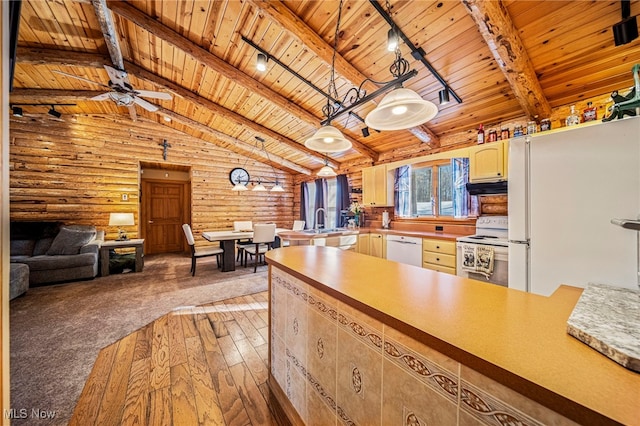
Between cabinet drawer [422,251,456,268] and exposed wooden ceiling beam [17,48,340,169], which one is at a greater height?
exposed wooden ceiling beam [17,48,340,169]

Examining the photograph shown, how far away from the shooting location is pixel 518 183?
208 centimetres

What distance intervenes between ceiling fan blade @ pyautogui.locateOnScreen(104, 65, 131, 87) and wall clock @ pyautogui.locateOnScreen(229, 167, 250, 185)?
343 centimetres

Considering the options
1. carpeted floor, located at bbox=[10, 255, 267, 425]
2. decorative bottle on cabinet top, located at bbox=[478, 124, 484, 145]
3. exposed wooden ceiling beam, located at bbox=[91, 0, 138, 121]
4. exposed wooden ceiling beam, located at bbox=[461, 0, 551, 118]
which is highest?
exposed wooden ceiling beam, located at bbox=[91, 0, 138, 121]

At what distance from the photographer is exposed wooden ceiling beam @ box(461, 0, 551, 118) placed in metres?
1.92

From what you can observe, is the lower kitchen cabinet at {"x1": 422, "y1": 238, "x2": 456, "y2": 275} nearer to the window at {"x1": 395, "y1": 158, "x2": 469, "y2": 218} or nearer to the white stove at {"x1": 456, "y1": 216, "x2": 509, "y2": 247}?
the white stove at {"x1": 456, "y1": 216, "x2": 509, "y2": 247}

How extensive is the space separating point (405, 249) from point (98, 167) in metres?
6.84

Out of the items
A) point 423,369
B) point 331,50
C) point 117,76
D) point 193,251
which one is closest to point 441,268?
point 423,369

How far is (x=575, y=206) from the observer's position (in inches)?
68.6

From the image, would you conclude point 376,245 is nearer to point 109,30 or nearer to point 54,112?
point 109,30

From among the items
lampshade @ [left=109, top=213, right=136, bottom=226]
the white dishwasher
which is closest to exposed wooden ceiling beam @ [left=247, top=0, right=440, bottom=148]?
the white dishwasher

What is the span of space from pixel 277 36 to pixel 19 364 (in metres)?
3.96

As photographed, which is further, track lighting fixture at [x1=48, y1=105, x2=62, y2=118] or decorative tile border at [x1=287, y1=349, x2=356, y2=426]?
track lighting fixture at [x1=48, y1=105, x2=62, y2=118]

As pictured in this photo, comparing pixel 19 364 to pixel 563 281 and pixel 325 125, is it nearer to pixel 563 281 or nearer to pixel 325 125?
pixel 325 125

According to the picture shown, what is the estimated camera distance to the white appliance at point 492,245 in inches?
101
